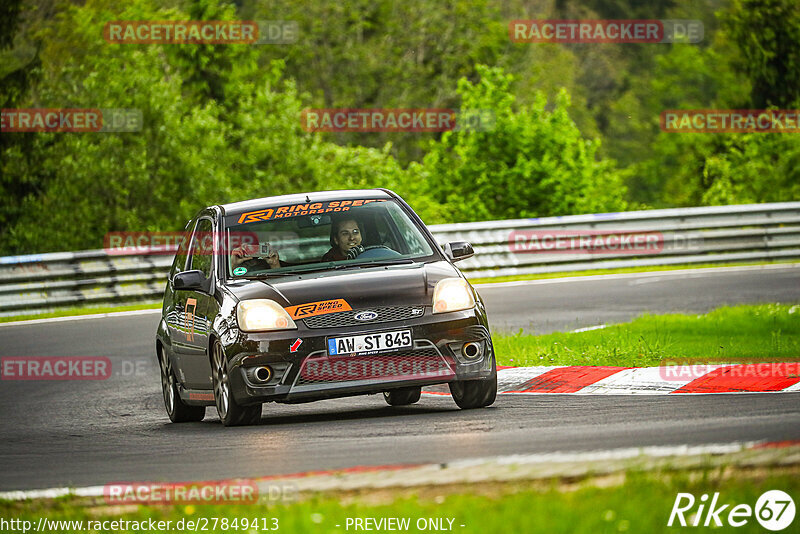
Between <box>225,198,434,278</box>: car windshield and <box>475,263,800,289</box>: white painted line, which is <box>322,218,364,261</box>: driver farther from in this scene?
<box>475,263,800,289</box>: white painted line

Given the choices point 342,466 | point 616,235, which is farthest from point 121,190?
point 342,466

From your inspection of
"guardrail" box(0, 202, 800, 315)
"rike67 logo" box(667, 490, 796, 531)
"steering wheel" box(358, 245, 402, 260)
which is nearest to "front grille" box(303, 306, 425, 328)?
"steering wheel" box(358, 245, 402, 260)

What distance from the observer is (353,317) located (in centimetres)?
891

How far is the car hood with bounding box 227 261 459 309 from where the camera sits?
29.6ft

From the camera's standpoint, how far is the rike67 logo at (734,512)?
4.83 metres

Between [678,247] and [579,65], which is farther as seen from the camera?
[579,65]

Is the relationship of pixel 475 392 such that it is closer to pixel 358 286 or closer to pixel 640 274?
pixel 358 286

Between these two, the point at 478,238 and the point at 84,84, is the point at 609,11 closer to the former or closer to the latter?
the point at 84,84

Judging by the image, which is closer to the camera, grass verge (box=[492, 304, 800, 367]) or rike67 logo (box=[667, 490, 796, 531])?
rike67 logo (box=[667, 490, 796, 531])

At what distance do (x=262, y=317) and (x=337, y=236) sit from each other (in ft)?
4.53

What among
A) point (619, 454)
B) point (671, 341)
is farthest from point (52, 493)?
point (671, 341)

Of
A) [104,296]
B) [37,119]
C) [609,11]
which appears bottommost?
[104,296]

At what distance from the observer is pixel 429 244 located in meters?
10.2

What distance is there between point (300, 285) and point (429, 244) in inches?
49.9
